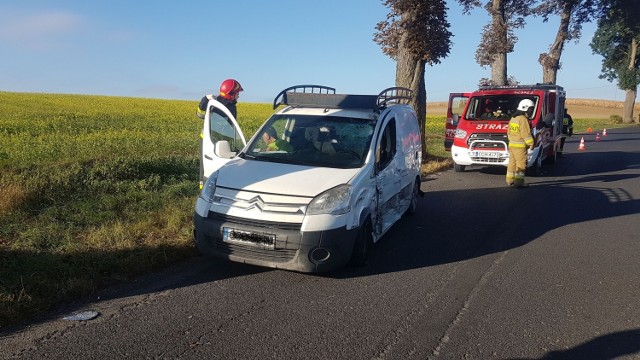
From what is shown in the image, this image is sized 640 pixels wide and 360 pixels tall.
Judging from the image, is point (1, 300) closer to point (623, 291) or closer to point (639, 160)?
point (623, 291)

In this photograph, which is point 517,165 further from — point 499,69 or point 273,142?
point 499,69

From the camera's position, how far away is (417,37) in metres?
13.8

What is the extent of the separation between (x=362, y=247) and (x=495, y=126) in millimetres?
8606

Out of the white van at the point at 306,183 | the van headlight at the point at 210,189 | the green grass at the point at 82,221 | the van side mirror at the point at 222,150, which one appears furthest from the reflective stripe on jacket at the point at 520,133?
the van headlight at the point at 210,189

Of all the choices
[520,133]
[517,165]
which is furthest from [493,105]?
[517,165]

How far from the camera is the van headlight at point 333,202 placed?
5086 millimetres

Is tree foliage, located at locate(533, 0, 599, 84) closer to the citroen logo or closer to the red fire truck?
the red fire truck

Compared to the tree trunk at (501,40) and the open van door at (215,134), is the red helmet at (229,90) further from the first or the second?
the tree trunk at (501,40)

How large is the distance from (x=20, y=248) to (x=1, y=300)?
1.44 meters

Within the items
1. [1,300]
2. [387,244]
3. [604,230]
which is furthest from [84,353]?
[604,230]

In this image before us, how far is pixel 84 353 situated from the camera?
363 centimetres

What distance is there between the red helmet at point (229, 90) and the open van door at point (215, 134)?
45.2 inches

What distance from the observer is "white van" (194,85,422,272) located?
Answer: 5.05m

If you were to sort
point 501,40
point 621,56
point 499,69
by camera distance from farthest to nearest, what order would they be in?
point 621,56
point 499,69
point 501,40
